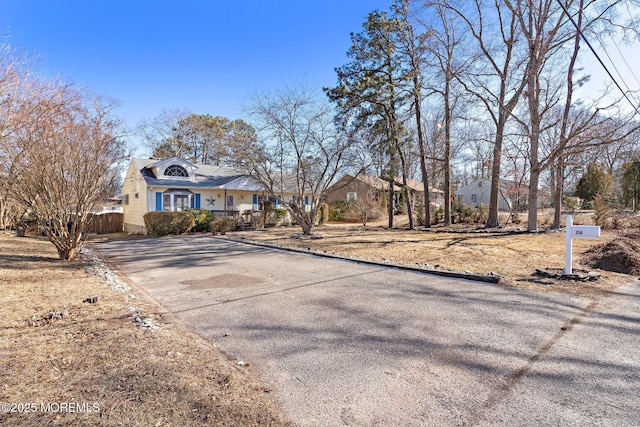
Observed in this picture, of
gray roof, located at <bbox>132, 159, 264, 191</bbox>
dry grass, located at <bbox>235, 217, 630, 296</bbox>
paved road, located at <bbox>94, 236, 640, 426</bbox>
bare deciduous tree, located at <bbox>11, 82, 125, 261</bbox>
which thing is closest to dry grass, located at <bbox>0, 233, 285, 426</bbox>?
paved road, located at <bbox>94, 236, 640, 426</bbox>

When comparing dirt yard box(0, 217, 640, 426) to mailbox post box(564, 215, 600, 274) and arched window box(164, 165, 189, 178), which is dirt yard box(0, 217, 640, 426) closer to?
mailbox post box(564, 215, 600, 274)

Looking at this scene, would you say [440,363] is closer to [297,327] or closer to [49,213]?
[297,327]

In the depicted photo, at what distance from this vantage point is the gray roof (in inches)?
736

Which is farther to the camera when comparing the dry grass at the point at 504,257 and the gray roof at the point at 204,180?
the gray roof at the point at 204,180

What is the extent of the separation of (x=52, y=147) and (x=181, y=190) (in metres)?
12.3

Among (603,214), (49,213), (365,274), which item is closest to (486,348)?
(365,274)

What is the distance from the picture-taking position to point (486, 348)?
122 inches

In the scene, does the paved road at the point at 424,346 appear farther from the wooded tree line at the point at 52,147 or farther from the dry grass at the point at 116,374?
the wooded tree line at the point at 52,147

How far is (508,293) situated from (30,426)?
5.56 meters

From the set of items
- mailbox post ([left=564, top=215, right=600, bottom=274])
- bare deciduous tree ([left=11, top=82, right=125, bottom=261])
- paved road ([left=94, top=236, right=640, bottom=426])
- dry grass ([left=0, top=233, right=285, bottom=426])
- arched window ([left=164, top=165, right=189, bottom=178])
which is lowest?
paved road ([left=94, top=236, right=640, bottom=426])

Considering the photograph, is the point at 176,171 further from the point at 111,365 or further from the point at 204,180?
the point at 111,365

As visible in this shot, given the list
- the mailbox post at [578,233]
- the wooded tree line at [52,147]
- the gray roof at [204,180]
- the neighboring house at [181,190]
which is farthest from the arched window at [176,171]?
the mailbox post at [578,233]

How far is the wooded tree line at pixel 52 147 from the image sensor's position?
668cm

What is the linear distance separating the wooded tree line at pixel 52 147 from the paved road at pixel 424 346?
3678mm
